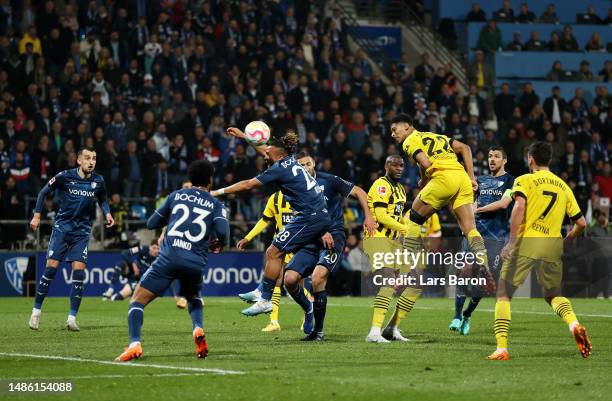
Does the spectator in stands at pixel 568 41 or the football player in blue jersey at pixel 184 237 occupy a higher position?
the spectator in stands at pixel 568 41

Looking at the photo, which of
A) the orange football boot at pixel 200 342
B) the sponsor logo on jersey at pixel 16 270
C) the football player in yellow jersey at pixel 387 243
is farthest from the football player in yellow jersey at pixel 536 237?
the sponsor logo on jersey at pixel 16 270

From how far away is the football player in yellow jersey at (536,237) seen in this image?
508 inches

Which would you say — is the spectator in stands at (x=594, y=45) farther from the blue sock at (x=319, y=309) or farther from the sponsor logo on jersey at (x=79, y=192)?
the blue sock at (x=319, y=309)

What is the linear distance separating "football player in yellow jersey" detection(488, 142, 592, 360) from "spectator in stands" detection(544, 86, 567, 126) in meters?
23.1

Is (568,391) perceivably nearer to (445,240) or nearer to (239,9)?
(445,240)

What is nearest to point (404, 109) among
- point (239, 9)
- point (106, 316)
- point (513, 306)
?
point (239, 9)

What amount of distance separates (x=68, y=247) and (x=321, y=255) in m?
4.48

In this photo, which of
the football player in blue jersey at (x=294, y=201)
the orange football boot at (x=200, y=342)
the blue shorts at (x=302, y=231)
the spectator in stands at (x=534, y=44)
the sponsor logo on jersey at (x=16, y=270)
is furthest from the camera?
the spectator in stands at (x=534, y=44)

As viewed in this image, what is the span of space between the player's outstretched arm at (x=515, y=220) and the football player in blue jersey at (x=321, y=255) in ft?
9.68

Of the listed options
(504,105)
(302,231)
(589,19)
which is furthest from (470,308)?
(589,19)

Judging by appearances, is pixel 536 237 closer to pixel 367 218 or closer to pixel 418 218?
pixel 418 218

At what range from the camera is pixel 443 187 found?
15453 millimetres

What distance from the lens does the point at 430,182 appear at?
50.9ft

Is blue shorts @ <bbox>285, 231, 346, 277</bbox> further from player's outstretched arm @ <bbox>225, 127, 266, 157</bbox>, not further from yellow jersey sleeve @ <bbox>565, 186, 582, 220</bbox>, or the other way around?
yellow jersey sleeve @ <bbox>565, 186, 582, 220</bbox>
